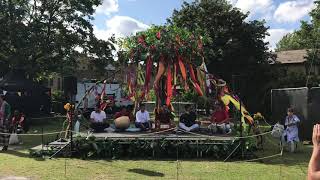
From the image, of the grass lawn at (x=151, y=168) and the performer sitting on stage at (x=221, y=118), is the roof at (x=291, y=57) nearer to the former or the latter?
the performer sitting on stage at (x=221, y=118)

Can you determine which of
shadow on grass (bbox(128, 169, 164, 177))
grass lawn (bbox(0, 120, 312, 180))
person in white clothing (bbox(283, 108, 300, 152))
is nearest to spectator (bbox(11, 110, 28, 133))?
grass lawn (bbox(0, 120, 312, 180))

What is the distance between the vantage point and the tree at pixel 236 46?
3709 cm

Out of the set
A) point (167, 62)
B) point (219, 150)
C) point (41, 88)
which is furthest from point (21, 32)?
point (219, 150)

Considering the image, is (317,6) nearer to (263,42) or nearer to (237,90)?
(263,42)

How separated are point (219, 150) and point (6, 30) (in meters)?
23.8

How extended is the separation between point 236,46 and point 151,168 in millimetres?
25381

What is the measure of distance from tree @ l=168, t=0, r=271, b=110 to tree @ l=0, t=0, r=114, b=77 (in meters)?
7.33

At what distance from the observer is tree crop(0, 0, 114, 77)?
112ft

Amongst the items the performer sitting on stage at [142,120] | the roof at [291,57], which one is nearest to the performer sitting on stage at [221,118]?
the performer sitting on stage at [142,120]

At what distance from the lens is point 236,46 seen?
36.9m

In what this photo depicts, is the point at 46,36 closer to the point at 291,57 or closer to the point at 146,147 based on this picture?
the point at 146,147

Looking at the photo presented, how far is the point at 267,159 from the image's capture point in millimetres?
14766

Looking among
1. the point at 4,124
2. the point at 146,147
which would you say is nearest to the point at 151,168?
the point at 146,147

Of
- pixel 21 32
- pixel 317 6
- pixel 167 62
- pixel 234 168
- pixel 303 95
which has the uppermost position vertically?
pixel 317 6
